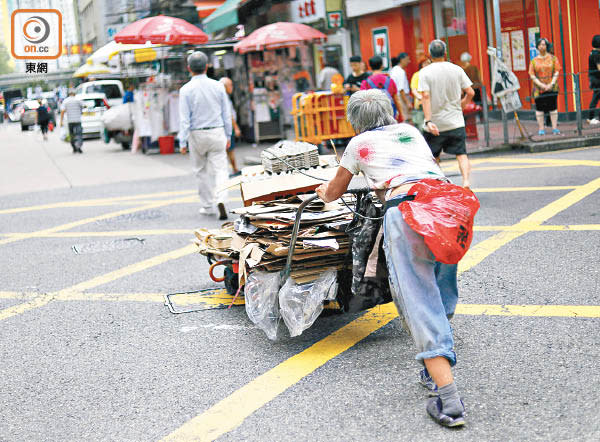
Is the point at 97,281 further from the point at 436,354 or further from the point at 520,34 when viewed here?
the point at 520,34

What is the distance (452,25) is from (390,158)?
16.4m

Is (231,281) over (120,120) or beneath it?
beneath

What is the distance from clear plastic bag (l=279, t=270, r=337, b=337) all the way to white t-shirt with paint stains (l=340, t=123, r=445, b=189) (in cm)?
90

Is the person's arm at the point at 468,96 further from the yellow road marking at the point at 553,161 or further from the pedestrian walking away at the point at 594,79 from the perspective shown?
the pedestrian walking away at the point at 594,79

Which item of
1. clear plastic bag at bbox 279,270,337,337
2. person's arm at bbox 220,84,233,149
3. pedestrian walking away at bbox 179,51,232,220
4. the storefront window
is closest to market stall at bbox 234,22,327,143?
the storefront window

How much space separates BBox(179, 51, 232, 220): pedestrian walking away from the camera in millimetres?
9273

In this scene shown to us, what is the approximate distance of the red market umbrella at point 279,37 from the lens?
16469 mm

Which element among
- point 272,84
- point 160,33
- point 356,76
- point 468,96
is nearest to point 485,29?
point 272,84

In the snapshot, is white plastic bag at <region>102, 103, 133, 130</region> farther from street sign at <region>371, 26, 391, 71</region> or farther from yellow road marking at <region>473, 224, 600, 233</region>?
yellow road marking at <region>473, 224, 600, 233</region>

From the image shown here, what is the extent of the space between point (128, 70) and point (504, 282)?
62.8ft

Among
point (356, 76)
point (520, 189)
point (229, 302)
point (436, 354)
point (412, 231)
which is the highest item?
point (356, 76)

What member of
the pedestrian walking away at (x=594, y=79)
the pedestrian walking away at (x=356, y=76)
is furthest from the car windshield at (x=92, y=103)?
the pedestrian walking away at (x=594, y=79)

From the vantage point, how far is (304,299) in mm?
4668

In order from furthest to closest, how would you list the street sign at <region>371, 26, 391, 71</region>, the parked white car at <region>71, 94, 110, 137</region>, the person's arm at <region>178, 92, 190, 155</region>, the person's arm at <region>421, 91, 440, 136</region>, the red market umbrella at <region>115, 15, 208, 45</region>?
the parked white car at <region>71, 94, 110, 137</region> → the street sign at <region>371, 26, 391, 71</region> → the red market umbrella at <region>115, 15, 208, 45</region> → the person's arm at <region>178, 92, 190, 155</region> → the person's arm at <region>421, 91, 440, 136</region>
